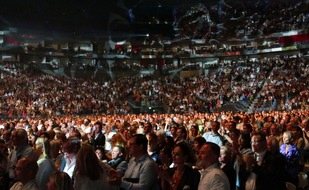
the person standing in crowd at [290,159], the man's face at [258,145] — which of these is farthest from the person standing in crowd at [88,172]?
the person standing in crowd at [290,159]

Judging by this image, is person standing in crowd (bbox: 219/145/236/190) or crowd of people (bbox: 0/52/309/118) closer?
person standing in crowd (bbox: 219/145/236/190)

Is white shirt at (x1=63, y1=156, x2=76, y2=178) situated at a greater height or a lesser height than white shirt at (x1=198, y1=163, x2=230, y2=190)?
lesser

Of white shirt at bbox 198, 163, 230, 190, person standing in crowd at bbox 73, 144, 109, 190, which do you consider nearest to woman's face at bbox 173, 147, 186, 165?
white shirt at bbox 198, 163, 230, 190

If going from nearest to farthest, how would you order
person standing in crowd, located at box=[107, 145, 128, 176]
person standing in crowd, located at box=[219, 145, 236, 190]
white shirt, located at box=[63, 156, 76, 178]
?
person standing in crowd, located at box=[219, 145, 236, 190], white shirt, located at box=[63, 156, 76, 178], person standing in crowd, located at box=[107, 145, 128, 176]

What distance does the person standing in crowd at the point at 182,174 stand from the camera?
4.84m

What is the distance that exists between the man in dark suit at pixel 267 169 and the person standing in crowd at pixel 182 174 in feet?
2.62

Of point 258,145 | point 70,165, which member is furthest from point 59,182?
point 258,145

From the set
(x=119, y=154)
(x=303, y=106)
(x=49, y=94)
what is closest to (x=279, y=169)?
(x=119, y=154)

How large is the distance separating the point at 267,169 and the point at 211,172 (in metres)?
1.48

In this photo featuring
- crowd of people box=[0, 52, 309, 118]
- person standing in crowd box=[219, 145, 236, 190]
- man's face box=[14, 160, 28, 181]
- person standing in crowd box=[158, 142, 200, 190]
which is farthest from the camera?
crowd of people box=[0, 52, 309, 118]

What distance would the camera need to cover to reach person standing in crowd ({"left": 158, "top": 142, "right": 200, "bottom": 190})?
4.84 meters

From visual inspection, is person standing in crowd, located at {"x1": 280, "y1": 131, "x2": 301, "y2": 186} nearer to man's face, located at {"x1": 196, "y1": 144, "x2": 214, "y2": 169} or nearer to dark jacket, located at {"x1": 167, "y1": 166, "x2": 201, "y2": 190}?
dark jacket, located at {"x1": 167, "y1": 166, "x2": 201, "y2": 190}

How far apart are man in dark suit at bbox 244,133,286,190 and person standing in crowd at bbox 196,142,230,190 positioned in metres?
1.11

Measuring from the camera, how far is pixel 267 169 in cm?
554
